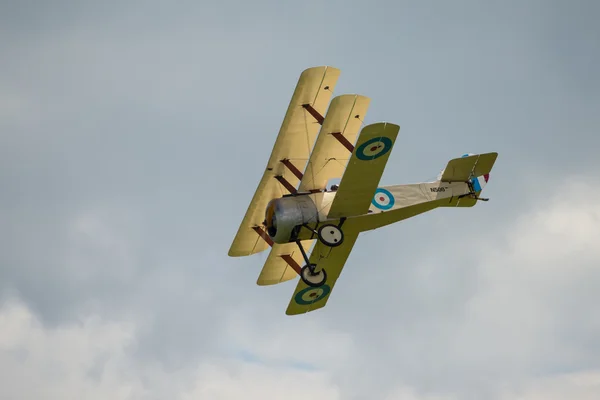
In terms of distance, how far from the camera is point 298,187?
3177 cm

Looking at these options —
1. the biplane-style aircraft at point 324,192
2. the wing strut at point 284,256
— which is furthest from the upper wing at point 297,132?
the wing strut at point 284,256

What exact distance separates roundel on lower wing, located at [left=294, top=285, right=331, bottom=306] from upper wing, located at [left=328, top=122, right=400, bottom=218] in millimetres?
3515

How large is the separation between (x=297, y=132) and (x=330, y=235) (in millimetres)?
3381

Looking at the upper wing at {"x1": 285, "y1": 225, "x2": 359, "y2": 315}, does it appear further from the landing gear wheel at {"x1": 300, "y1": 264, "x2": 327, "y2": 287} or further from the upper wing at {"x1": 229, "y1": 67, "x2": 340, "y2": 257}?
the upper wing at {"x1": 229, "y1": 67, "x2": 340, "y2": 257}

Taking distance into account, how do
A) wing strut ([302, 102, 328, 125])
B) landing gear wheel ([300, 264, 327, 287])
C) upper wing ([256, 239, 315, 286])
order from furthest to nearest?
upper wing ([256, 239, 315, 286]), wing strut ([302, 102, 328, 125]), landing gear wheel ([300, 264, 327, 287])

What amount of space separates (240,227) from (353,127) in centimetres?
432

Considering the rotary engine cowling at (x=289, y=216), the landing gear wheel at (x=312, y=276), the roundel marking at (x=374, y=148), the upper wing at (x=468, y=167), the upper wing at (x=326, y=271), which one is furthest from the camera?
the upper wing at (x=468, y=167)

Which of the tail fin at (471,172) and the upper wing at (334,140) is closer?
the upper wing at (334,140)

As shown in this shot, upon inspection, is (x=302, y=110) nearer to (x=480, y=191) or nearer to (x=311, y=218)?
(x=311, y=218)

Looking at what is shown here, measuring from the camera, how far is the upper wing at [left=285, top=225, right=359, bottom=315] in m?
31.4

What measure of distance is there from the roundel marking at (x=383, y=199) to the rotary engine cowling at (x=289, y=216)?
1.87 metres

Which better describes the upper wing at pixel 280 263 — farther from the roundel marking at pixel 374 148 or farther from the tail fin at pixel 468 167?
the roundel marking at pixel 374 148

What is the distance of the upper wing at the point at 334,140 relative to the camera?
3097 centimetres

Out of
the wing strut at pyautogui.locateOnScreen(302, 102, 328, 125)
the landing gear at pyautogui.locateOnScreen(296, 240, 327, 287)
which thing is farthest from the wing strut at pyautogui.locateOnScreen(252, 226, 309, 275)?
the wing strut at pyautogui.locateOnScreen(302, 102, 328, 125)
